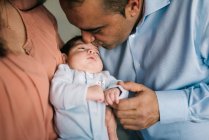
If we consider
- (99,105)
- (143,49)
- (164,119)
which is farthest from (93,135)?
(143,49)

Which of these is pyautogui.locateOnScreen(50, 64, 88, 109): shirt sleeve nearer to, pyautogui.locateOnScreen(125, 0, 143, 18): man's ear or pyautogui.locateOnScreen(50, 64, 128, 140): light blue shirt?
pyautogui.locateOnScreen(50, 64, 128, 140): light blue shirt

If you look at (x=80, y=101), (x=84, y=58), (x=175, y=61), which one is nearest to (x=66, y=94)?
(x=80, y=101)

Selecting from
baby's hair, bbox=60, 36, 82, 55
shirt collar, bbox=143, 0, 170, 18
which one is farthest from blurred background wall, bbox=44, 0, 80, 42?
shirt collar, bbox=143, 0, 170, 18

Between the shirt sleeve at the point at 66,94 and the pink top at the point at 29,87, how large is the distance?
0.8 inches

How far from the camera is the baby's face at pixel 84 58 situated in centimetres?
98

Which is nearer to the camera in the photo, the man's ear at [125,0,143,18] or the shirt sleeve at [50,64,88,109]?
the shirt sleeve at [50,64,88,109]

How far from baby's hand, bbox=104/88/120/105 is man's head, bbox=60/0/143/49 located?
205 mm

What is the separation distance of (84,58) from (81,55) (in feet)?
0.04

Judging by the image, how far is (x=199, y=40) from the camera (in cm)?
97

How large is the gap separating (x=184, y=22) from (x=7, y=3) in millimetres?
517

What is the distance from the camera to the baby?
2.86ft

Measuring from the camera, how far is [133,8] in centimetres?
99

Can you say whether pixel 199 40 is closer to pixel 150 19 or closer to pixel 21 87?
pixel 150 19

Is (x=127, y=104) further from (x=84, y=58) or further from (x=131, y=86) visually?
(x=84, y=58)
